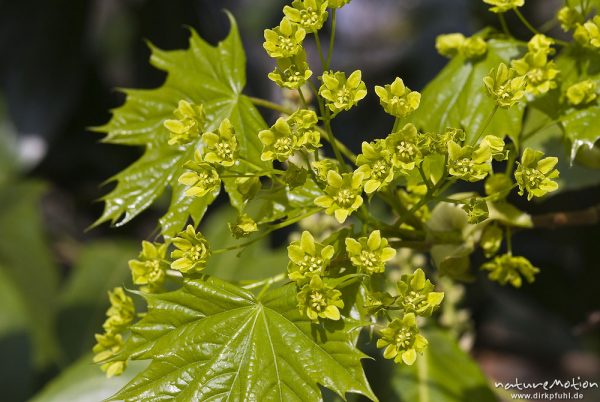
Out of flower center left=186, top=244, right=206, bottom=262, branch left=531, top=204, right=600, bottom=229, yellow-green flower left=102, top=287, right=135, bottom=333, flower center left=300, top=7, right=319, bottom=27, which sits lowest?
branch left=531, top=204, right=600, bottom=229

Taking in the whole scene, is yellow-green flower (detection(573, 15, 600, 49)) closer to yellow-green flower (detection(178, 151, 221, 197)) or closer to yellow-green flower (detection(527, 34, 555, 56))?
yellow-green flower (detection(527, 34, 555, 56))

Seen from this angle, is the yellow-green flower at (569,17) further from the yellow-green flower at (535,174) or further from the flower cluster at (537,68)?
the yellow-green flower at (535,174)

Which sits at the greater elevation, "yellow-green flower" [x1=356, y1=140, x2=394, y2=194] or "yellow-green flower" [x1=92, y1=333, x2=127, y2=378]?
"yellow-green flower" [x1=356, y1=140, x2=394, y2=194]

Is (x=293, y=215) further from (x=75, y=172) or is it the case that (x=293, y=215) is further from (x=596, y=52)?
(x=75, y=172)

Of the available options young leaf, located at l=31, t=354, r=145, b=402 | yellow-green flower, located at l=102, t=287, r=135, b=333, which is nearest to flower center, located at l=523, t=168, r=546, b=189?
yellow-green flower, located at l=102, t=287, r=135, b=333

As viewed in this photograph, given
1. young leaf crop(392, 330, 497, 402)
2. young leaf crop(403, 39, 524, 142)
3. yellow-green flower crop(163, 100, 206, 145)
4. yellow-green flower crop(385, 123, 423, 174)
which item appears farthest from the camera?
young leaf crop(392, 330, 497, 402)

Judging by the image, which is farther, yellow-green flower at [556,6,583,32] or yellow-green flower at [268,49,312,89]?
yellow-green flower at [556,6,583,32]

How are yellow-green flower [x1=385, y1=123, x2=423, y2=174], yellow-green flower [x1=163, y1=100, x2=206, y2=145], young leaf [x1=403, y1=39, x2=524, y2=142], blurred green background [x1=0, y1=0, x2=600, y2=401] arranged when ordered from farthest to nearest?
blurred green background [x1=0, y1=0, x2=600, y2=401], young leaf [x1=403, y1=39, x2=524, y2=142], yellow-green flower [x1=163, y1=100, x2=206, y2=145], yellow-green flower [x1=385, y1=123, x2=423, y2=174]
